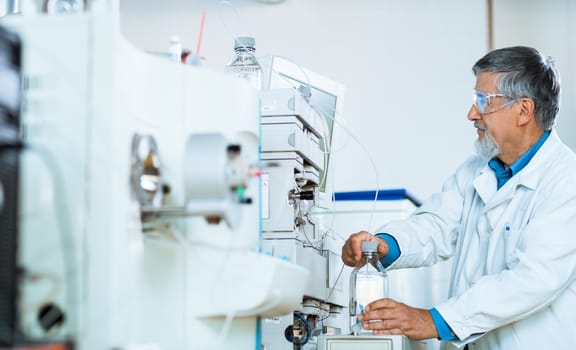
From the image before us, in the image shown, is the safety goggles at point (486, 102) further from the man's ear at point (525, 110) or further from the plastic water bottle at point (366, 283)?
the plastic water bottle at point (366, 283)

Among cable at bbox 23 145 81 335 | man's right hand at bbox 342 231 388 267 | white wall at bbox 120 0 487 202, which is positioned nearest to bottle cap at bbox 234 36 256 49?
man's right hand at bbox 342 231 388 267

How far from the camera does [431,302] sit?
11.0ft

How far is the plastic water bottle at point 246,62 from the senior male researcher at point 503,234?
0.53m

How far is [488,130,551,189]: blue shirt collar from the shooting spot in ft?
7.80

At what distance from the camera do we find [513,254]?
7.11 ft

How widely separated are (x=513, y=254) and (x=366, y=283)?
50 cm

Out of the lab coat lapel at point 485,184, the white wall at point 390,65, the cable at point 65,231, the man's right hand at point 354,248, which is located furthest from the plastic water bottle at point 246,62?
the white wall at point 390,65

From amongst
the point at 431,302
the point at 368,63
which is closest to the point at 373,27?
the point at 368,63

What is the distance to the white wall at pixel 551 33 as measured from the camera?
12.7ft

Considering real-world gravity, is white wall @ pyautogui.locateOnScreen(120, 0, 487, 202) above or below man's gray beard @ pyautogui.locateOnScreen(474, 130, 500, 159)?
above

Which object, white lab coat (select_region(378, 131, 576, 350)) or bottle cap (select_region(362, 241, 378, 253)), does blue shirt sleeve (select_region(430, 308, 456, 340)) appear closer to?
white lab coat (select_region(378, 131, 576, 350))

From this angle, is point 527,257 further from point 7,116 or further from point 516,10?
point 516,10

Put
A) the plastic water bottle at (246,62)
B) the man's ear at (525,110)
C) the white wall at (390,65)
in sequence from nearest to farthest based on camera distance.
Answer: the plastic water bottle at (246,62) → the man's ear at (525,110) → the white wall at (390,65)

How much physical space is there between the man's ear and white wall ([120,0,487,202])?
165cm
